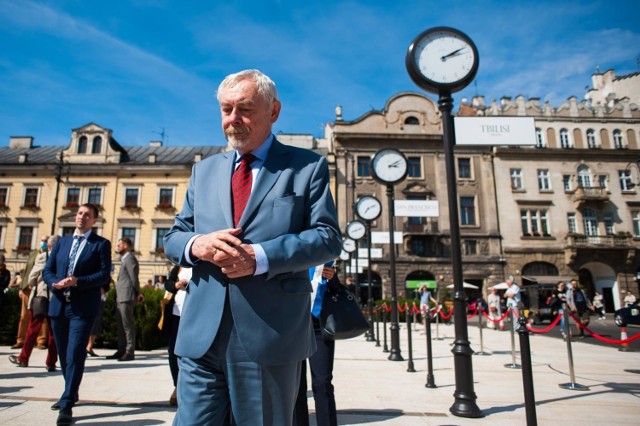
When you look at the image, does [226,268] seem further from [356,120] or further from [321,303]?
[356,120]

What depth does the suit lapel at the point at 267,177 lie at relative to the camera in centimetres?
182

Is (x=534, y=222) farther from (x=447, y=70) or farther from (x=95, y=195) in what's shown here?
(x=95, y=195)

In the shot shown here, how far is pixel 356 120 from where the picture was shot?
35.3 metres

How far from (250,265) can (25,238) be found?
3908cm

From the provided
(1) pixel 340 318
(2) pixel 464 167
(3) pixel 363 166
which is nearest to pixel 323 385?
(1) pixel 340 318

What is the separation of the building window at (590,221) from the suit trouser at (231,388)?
3911 cm

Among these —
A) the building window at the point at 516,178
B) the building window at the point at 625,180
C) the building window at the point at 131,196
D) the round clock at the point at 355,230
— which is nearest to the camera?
the round clock at the point at 355,230

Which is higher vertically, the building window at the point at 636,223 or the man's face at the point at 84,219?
the building window at the point at 636,223

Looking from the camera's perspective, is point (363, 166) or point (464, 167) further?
point (464, 167)

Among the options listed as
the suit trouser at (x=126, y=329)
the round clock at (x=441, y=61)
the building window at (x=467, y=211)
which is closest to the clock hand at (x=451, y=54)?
the round clock at (x=441, y=61)

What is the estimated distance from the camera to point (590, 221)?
3422 cm

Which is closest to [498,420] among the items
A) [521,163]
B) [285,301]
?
[285,301]

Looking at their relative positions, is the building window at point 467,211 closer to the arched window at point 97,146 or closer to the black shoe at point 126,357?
the black shoe at point 126,357

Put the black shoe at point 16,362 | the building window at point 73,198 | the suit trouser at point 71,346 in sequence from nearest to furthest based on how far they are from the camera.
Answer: the suit trouser at point 71,346 → the black shoe at point 16,362 → the building window at point 73,198
